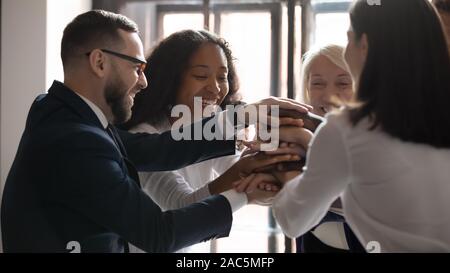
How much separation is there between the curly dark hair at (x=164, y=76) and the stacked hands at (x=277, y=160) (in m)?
0.40

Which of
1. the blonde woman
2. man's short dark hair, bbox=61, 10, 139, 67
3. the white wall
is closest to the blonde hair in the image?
the blonde woman

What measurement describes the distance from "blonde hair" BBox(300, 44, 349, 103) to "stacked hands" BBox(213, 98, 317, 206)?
12.5 inches

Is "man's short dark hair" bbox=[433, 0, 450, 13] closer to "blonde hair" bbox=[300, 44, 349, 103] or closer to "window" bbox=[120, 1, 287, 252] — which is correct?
"blonde hair" bbox=[300, 44, 349, 103]

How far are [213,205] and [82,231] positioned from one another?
0.24m

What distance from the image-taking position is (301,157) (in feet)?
3.09

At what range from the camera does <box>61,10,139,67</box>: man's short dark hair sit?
1090mm

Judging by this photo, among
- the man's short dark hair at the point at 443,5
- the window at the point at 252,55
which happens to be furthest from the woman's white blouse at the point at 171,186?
the window at the point at 252,55

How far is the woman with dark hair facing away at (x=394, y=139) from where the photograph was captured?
738 mm

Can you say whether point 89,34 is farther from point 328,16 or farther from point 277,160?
point 328,16

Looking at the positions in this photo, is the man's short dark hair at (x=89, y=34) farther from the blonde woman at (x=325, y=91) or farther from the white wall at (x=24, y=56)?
the white wall at (x=24, y=56)

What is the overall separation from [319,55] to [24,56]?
49.2 inches

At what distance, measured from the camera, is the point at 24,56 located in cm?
207

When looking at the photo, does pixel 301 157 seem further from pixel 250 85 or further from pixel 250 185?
pixel 250 85

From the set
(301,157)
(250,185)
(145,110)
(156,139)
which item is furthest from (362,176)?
(145,110)
